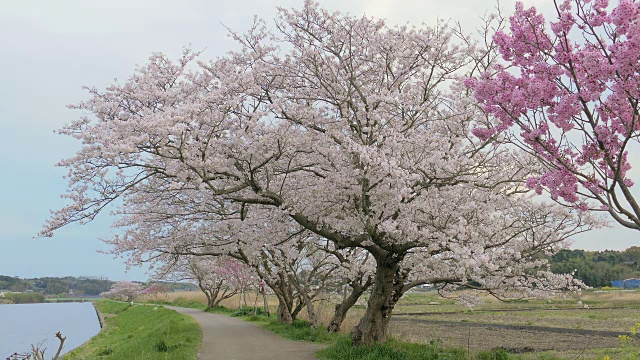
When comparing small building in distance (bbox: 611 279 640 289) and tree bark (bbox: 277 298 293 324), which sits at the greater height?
small building in distance (bbox: 611 279 640 289)

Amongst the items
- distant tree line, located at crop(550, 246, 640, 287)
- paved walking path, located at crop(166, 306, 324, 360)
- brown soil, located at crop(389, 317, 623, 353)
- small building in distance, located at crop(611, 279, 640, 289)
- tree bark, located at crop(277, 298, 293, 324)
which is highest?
distant tree line, located at crop(550, 246, 640, 287)

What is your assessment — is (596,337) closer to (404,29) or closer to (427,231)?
(427,231)

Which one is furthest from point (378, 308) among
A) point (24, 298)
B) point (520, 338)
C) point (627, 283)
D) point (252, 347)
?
point (24, 298)

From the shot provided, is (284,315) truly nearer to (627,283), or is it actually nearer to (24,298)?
(627,283)

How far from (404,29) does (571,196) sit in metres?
7.49

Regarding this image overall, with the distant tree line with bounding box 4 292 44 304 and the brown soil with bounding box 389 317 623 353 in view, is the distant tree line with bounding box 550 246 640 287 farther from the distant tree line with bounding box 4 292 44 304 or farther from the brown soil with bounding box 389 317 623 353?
the distant tree line with bounding box 4 292 44 304

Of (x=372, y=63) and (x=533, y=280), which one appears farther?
(x=372, y=63)

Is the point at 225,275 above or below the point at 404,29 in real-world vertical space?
below

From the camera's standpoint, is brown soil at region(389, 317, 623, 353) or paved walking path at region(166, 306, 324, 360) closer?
paved walking path at region(166, 306, 324, 360)

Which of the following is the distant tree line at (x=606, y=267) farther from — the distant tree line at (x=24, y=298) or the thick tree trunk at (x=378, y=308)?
the distant tree line at (x=24, y=298)

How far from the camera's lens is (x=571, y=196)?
5707 mm

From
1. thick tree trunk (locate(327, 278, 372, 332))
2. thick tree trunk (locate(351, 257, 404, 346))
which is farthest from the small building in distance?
thick tree trunk (locate(351, 257, 404, 346))

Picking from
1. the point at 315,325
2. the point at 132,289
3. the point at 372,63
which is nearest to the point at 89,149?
the point at 372,63

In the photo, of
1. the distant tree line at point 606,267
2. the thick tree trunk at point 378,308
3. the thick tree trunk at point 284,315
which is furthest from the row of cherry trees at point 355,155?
the distant tree line at point 606,267
